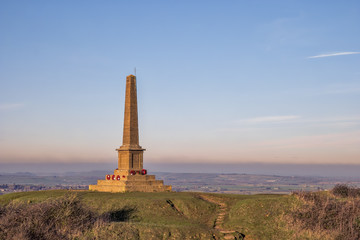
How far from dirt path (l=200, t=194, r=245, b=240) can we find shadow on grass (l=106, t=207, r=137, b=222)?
639 cm

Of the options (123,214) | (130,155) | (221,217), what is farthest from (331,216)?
(130,155)

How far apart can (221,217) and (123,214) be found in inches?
297

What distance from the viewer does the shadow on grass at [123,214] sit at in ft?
98.9

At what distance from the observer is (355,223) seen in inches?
1061

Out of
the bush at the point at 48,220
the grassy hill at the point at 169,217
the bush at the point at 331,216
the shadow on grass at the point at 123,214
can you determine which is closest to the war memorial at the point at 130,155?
the grassy hill at the point at 169,217

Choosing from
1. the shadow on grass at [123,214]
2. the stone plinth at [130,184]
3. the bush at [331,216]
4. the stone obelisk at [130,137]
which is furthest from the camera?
the stone obelisk at [130,137]

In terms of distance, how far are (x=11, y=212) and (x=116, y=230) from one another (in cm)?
651

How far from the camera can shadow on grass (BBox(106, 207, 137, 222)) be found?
30.1 m

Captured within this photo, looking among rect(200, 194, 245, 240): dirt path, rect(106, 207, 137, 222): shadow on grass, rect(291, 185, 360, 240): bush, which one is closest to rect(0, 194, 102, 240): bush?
rect(106, 207, 137, 222): shadow on grass

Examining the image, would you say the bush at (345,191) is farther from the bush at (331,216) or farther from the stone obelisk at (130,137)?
the stone obelisk at (130,137)

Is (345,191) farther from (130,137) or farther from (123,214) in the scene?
(130,137)

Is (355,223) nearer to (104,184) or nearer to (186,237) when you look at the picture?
(186,237)

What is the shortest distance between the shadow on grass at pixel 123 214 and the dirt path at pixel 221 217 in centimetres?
639

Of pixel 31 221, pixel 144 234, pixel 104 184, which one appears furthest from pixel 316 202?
pixel 104 184
